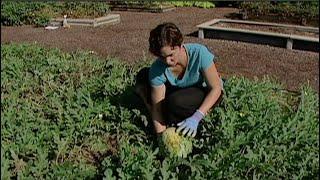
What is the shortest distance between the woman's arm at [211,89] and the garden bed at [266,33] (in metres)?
4.56

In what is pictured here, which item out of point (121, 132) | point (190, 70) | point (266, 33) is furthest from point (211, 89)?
point (266, 33)

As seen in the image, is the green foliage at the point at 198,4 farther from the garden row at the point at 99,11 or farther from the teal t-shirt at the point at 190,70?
the teal t-shirt at the point at 190,70

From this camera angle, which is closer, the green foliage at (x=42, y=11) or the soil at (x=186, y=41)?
the soil at (x=186, y=41)

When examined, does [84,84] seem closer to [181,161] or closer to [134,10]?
[181,161]

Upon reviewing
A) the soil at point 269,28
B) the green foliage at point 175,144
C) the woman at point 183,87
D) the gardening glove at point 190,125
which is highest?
the woman at point 183,87

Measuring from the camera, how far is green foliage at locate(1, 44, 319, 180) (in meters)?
2.72

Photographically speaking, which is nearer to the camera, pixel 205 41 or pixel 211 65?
pixel 211 65

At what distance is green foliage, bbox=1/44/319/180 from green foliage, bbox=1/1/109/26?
718 cm

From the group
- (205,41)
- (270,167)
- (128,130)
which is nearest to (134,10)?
(205,41)

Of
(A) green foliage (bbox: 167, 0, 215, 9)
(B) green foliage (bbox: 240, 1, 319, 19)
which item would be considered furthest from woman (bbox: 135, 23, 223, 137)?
(A) green foliage (bbox: 167, 0, 215, 9)

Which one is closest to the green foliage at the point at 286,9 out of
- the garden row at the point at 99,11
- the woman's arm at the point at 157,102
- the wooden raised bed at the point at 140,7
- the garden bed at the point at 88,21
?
the garden row at the point at 99,11

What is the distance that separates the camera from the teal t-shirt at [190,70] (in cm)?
326

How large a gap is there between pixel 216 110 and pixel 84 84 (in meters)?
1.21

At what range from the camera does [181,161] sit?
8.98ft
